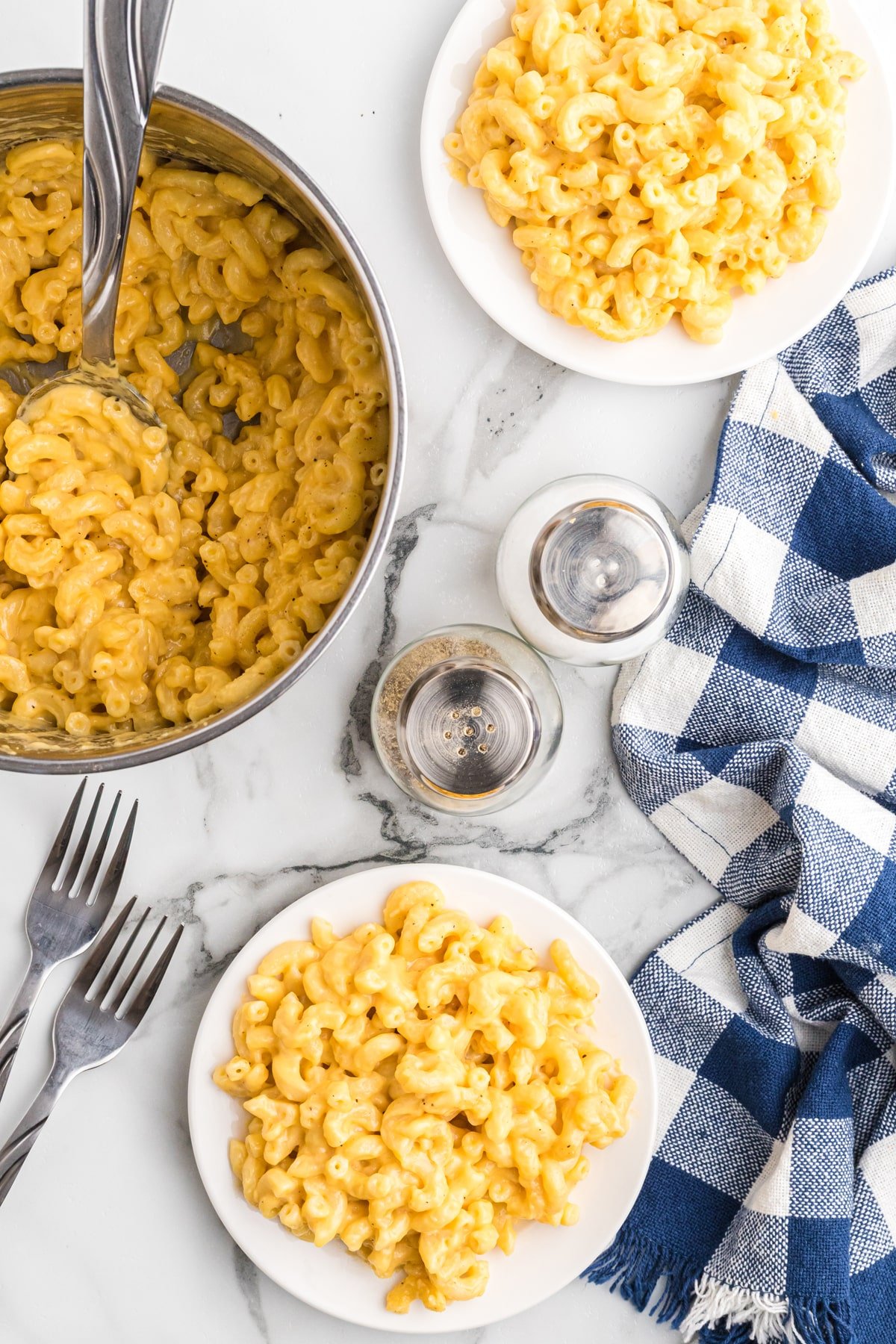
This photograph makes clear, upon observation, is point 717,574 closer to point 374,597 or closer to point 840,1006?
point 374,597

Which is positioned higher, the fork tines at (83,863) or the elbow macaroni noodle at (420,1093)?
the fork tines at (83,863)

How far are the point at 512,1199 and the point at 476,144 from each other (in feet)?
3.47

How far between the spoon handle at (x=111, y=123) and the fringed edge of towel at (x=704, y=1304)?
43.3 inches

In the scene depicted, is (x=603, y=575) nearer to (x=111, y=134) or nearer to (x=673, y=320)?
(x=673, y=320)

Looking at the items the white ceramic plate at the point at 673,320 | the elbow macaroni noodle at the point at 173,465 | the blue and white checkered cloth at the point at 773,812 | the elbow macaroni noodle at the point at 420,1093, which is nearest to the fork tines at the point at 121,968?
the elbow macaroni noodle at the point at 420,1093

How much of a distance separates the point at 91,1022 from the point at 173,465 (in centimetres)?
59

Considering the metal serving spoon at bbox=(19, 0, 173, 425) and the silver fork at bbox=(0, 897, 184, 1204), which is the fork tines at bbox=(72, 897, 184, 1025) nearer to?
the silver fork at bbox=(0, 897, 184, 1204)

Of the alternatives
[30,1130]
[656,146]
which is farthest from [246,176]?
[30,1130]

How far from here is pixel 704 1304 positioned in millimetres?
1204

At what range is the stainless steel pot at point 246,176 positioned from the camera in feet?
3.07

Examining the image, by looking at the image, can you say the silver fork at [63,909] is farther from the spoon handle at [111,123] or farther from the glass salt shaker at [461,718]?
the spoon handle at [111,123]

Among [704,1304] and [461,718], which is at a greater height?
[461,718]

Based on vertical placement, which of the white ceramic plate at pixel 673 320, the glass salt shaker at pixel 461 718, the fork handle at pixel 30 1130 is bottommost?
the fork handle at pixel 30 1130

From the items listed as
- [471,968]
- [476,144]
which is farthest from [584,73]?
[471,968]
